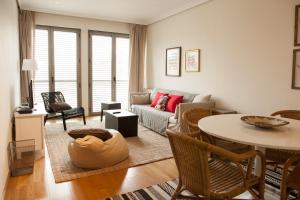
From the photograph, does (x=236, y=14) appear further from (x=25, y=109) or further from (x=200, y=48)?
(x=25, y=109)

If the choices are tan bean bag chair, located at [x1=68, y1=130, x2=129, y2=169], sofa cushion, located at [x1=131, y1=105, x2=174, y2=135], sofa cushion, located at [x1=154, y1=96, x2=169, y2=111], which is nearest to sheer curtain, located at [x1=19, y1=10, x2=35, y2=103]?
sofa cushion, located at [x1=131, y1=105, x2=174, y2=135]

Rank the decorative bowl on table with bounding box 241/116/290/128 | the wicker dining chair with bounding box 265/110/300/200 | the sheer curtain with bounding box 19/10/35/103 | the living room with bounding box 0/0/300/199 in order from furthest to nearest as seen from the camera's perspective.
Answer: the sheer curtain with bounding box 19/10/35/103 → the living room with bounding box 0/0/300/199 → the decorative bowl on table with bounding box 241/116/290/128 → the wicker dining chair with bounding box 265/110/300/200

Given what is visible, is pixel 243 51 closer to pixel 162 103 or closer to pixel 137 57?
pixel 162 103

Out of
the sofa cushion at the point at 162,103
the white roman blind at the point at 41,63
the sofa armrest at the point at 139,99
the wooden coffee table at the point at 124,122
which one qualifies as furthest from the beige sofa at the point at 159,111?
the white roman blind at the point at 41,63

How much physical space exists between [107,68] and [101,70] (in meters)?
0.18

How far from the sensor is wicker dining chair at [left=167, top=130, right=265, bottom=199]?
1.53 meters

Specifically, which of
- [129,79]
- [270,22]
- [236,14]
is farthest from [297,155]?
[129,79]

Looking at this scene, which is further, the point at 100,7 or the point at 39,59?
the point at 39,59

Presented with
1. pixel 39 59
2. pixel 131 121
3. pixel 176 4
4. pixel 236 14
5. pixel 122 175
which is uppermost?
pixel 176 4

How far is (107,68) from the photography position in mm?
6535

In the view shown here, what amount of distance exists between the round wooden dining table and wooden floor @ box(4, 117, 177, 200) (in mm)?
1039

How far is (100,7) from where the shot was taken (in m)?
5.32

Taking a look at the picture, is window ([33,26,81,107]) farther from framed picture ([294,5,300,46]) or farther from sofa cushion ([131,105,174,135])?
framed picture ([294,5,300,46])

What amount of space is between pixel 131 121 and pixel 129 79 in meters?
2.59
